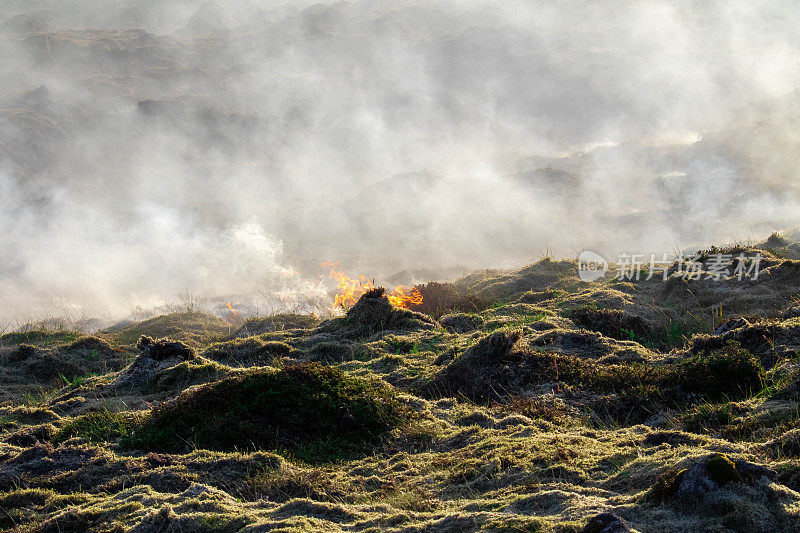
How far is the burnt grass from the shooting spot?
3.38 metres

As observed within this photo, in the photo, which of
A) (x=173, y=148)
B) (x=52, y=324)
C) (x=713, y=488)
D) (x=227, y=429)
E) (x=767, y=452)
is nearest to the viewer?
(x=713, y=488)

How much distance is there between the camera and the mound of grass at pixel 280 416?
5.21m

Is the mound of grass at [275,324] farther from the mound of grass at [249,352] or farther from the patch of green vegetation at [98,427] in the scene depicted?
the patch of green vegetation at [98,427]

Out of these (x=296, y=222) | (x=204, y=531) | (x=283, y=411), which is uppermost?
(x=296, y=222)

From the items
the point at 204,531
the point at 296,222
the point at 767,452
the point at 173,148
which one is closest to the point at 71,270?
the point at 296,222

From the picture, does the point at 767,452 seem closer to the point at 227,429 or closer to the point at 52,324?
the point at 227,429

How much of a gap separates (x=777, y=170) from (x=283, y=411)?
968 inches

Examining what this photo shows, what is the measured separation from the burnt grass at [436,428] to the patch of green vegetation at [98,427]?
2 centimetres

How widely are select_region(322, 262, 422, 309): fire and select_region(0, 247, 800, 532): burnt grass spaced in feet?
7.30

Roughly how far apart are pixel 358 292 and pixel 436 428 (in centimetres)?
1131

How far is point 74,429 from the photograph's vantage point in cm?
566

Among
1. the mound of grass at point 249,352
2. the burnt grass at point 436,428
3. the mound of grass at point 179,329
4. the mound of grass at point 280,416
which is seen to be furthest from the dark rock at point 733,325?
the mound of grass at point 179,329

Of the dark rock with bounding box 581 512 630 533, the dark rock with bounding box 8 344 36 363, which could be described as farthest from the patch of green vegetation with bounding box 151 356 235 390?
the dark rock with bounding box 581 512 630 533

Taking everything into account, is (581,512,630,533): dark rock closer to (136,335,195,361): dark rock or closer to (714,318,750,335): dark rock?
(714,318,750,335): dark rock
